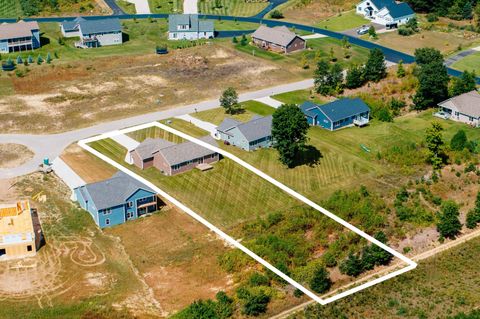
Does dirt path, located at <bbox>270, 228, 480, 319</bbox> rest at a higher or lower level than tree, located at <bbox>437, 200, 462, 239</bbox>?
lower

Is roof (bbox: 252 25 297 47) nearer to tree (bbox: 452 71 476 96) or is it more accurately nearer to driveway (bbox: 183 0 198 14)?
driveway (bbox: 183 0 198 14)

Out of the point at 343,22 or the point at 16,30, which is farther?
the point at 343,22

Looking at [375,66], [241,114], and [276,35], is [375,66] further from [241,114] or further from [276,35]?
[276,35]

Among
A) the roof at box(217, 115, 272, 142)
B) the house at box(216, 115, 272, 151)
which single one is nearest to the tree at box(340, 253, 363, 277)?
the house at box(216, 115, 272, 151)

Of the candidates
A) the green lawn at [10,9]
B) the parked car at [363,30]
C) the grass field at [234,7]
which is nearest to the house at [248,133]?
the parked car at [363,30]

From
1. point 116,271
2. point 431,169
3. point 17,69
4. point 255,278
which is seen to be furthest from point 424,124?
point 17,69

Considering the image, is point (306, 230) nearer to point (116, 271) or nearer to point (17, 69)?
point (116, 271)

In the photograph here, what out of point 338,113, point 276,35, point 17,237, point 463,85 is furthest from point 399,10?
point 17,237
